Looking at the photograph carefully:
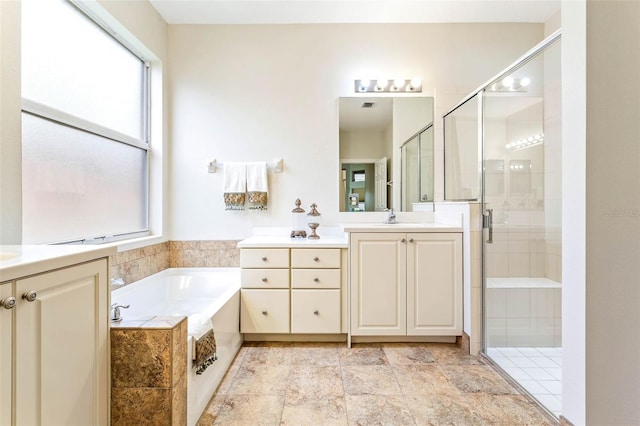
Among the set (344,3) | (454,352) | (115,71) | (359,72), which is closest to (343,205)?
(359,72)

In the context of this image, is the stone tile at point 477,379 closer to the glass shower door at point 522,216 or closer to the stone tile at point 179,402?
the glass shower door at point 522,216

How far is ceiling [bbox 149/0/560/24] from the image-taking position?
2562 millimetres

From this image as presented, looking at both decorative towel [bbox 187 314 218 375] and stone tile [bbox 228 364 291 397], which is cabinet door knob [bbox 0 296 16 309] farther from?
stone tile [bbox 228 364 291 397]

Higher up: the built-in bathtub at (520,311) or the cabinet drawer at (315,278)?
the cabinet drawer at (315,278)

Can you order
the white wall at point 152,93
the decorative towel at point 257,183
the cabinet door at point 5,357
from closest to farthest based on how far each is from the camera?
the cabinet door at point 5,357 < the white wall at point 152,93 < the decorative towel at point 257,183

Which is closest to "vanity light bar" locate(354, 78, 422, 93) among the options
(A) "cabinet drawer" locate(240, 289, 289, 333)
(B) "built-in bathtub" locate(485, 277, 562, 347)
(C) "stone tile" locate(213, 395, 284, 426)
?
(B) "built-in bathtub" locate(485, 277, 562, 347)

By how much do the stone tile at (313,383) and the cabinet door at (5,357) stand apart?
1225 millimetres

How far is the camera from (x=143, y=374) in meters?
1.21

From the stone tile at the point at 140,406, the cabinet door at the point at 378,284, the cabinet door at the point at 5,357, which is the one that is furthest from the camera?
the cabinet door at the point at 378,284

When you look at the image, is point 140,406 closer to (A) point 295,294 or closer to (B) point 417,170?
(A) point 295,294

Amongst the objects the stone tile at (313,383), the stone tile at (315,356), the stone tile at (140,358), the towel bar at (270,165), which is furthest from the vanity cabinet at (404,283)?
the stone tile at (140,358)

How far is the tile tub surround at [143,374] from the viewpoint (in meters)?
1.20

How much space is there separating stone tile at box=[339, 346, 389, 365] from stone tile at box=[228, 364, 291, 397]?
412mm

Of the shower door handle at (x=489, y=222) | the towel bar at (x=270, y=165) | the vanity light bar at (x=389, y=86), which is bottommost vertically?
the shower door handle at (x=489, y=222)
